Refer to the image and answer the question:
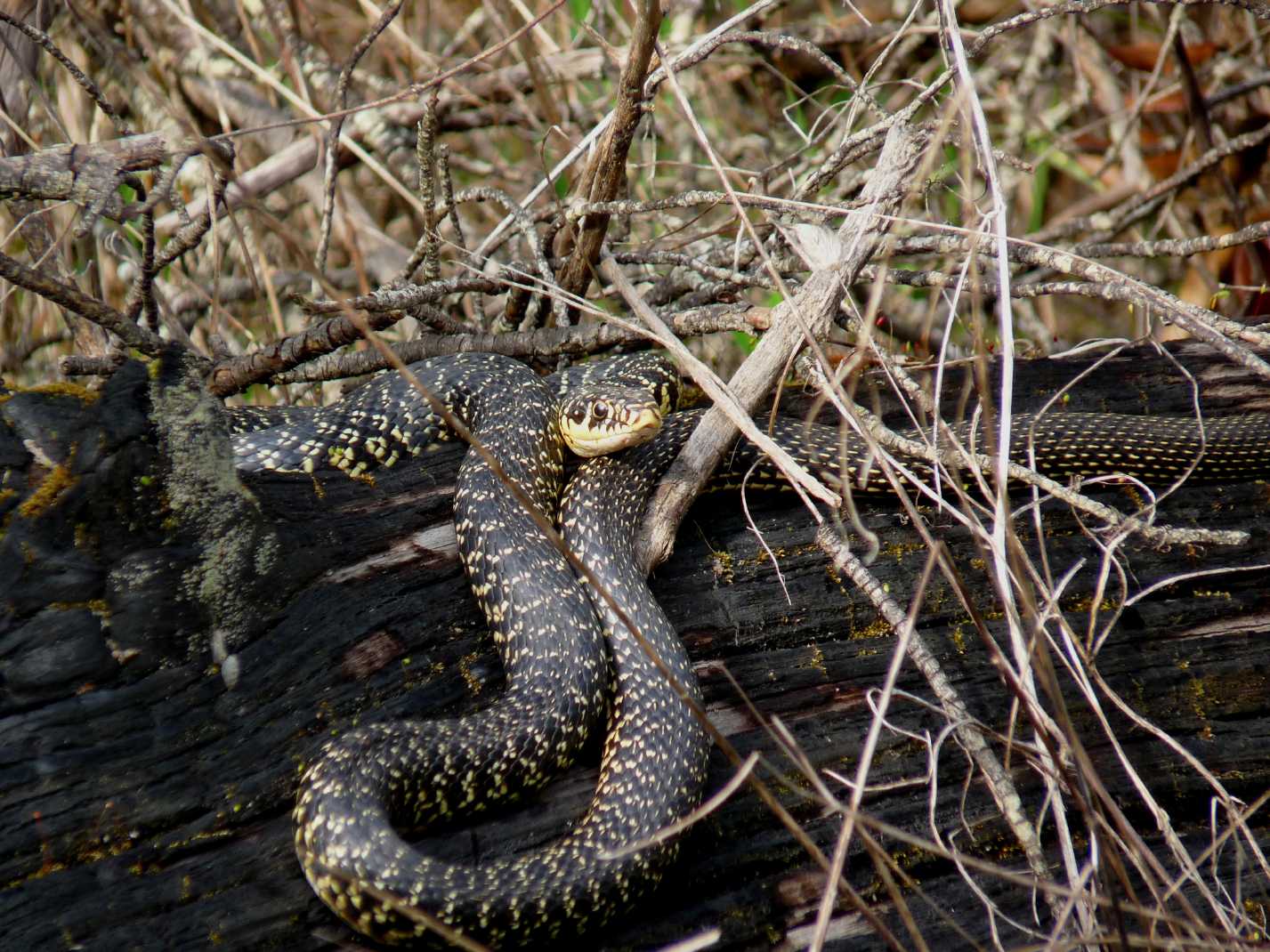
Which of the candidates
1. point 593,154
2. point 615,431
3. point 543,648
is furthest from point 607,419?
point 593,154

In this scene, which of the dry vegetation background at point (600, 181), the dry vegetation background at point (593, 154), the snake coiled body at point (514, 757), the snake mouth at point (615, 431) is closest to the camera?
the snake coiled body at point (514, 757)

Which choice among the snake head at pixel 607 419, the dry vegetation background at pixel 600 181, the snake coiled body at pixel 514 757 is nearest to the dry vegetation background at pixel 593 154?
the dry vegetation background at pixel 600 181

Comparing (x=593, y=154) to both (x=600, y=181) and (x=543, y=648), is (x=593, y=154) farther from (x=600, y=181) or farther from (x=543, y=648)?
(x=543, y=648)

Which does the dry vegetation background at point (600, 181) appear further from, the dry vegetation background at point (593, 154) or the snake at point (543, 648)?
the snake at point (543, 648)

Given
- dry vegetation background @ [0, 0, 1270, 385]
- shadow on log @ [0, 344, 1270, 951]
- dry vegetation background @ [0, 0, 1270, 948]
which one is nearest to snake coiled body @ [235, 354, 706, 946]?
shadow on log @ [0, 344, 1270, 951]

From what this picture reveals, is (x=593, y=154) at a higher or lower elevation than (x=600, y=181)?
higher
